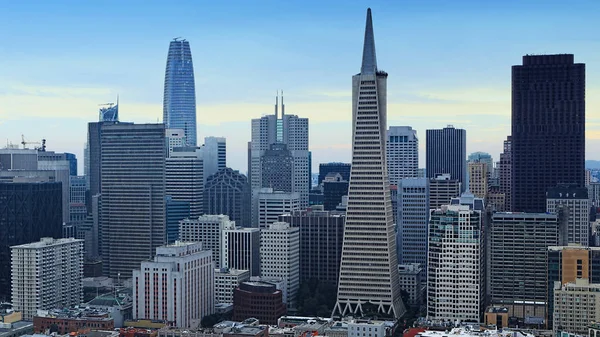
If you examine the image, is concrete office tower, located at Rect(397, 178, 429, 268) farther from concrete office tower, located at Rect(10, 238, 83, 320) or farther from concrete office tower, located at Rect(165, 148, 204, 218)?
concrete office tower, located at Rect(10, 238, 83, 320)

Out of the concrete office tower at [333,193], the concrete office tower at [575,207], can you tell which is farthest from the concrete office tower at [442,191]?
the concrete office tower at [333,193]

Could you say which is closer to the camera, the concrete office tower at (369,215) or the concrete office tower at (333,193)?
the concrete office tower at (369,215)

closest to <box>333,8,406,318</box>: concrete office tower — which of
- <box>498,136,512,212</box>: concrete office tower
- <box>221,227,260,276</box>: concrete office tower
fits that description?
<box>221,227,260,276</box>: concrete office tower

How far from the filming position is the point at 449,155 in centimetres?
19838

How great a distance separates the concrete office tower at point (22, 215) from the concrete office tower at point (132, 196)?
1323cm

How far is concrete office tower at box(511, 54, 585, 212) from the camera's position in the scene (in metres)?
166

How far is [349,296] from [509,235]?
22.2 m

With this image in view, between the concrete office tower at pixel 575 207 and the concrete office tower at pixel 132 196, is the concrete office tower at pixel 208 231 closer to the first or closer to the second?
the concrete office tower at pixel 132 196

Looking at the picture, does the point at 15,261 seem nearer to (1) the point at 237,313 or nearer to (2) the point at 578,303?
(1) the point at 237,313

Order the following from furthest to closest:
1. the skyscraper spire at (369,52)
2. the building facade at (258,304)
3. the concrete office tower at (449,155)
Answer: the concrete office tower at (449,155)
the skyscraper spire at (369,52)
the building facade at (258,304)

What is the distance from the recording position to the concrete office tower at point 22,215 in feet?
424

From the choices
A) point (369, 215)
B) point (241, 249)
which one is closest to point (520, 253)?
point (369, 215)

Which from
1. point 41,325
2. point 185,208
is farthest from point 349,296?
point 185,208

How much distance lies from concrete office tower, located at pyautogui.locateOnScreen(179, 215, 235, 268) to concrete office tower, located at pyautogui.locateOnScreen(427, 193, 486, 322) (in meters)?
39.4
